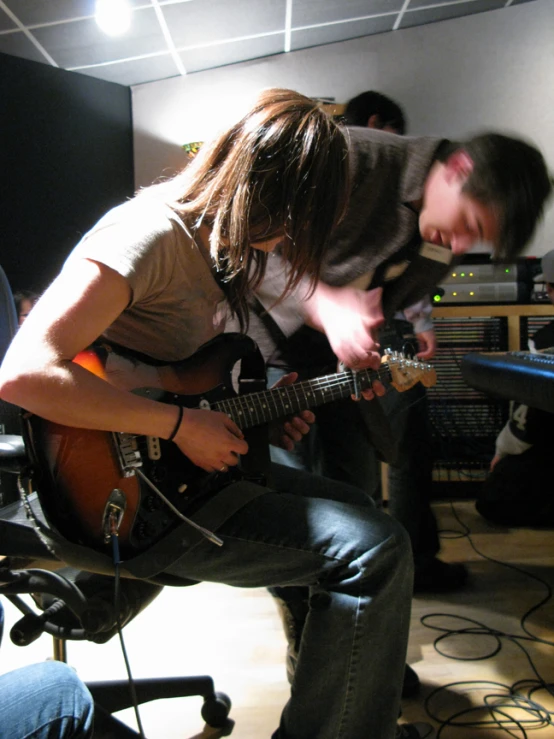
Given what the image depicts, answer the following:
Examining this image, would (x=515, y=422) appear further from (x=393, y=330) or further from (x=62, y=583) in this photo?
(x=62, y=583)

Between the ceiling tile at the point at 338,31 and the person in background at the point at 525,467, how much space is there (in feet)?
4.60

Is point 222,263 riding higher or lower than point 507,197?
lower

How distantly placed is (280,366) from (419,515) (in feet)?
2.37

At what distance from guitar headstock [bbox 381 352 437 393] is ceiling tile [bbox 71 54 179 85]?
216 cm

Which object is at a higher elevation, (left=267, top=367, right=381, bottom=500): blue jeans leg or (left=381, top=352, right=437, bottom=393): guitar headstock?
(left=381, top=352, right=437, bottom=393): guitar headstock

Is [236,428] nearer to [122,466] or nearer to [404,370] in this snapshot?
[122,466]

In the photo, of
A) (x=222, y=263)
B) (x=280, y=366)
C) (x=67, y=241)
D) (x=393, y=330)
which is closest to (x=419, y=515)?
(x=393, y=330)

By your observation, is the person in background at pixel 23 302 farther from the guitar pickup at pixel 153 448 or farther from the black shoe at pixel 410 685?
the black shoe at pixel 410 685

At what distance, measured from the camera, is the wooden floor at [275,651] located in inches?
49.3

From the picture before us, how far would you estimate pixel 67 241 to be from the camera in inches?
104

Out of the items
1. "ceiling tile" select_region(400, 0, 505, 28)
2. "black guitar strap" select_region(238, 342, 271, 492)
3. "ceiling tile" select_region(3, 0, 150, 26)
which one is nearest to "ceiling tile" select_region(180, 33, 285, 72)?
"ceiling tile" select_region(3, 0, 150, 26)

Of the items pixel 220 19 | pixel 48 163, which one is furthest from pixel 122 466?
pixel 220 19

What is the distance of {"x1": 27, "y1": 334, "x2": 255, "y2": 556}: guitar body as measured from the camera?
32.9 inches

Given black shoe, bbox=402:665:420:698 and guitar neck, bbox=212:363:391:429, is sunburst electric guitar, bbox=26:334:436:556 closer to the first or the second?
guitar neck, bbox=212:363:391:429
